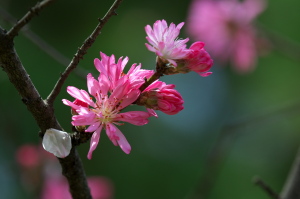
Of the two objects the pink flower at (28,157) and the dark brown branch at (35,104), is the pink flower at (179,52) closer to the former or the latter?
the dark brown branch at (35,104)

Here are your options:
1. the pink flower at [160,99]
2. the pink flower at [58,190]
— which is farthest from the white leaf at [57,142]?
the pink flower at [58,190]

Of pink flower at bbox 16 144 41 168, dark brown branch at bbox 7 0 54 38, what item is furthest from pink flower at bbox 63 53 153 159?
pink flower at bbox 16 144 41 168

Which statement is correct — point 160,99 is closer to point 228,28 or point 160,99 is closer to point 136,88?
point 136,88

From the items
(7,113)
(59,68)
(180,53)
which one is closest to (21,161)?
(7,113)

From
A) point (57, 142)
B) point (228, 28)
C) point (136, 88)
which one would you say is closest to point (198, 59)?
point (136, 88)

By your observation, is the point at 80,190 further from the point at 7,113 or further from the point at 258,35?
the point at 258,35

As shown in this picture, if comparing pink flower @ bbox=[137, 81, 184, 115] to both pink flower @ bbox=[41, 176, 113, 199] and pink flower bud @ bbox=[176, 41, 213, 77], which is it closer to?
pink flower bud @ bbox=[176, 41, 213, 77]

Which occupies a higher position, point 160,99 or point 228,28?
point 228,28
